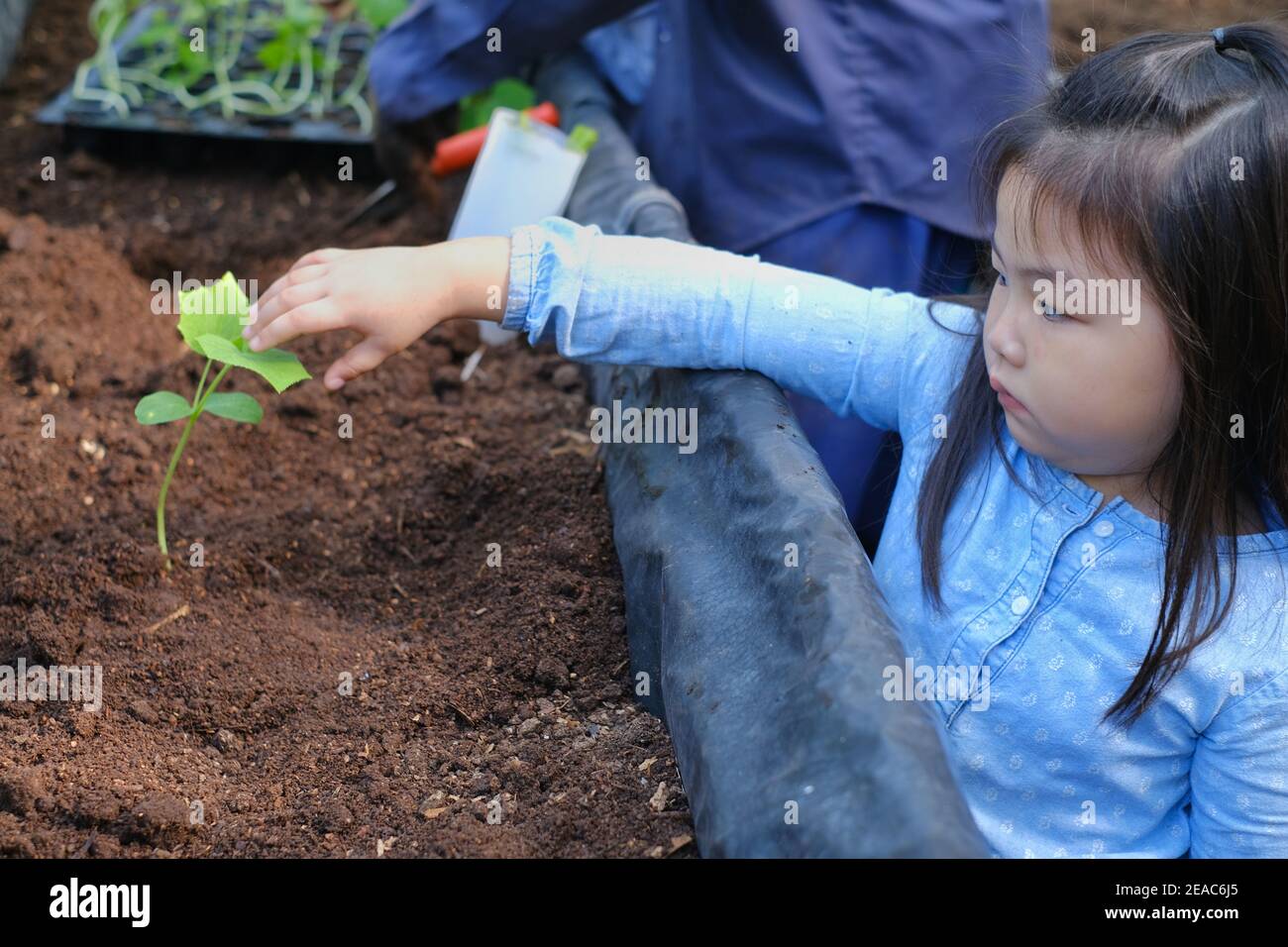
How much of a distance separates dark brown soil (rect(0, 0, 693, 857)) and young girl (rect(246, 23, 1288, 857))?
350 millimetres

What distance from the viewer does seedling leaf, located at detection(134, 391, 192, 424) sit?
1542 millimetres

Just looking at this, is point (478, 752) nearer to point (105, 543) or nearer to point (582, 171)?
point (105, 543)

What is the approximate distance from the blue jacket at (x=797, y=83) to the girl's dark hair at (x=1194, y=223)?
669 mm

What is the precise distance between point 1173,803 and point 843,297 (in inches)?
28.4

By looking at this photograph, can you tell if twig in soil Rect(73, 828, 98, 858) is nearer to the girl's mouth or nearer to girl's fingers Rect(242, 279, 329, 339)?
girl's fingers Rect(242, 279, 329, 339)

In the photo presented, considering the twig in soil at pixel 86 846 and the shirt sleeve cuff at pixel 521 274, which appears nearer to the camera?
the twig in soil at pixel 86 846

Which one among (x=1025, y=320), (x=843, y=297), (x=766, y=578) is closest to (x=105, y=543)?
(x=766, y=578)

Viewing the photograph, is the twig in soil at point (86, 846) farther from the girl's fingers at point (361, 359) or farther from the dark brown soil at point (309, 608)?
the girl's fingers at point (361, 359)

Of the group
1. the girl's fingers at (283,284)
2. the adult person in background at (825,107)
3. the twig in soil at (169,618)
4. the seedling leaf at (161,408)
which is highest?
the adult person in background at (825,107)

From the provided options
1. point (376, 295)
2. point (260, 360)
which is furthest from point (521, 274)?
point (260, 360)

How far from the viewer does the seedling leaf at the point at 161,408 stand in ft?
5.06

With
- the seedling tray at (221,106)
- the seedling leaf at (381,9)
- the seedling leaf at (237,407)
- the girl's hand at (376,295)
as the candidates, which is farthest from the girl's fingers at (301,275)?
the seedling leaf at (381,9)

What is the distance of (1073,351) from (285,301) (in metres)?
0.86

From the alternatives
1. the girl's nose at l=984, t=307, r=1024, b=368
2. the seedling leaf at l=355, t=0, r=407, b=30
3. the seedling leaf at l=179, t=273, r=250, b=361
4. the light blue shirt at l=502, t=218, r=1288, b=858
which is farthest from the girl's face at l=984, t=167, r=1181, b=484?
the seedling leaf at l=355, t=0, r=407, b=30
